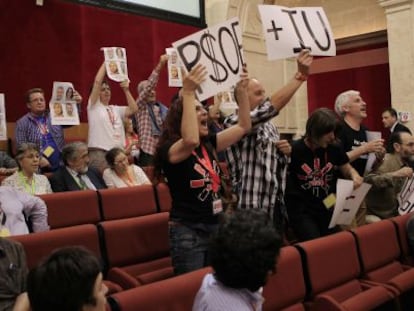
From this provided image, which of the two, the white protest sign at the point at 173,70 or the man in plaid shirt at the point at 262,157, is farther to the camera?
the white protest sign at the point at 173,70

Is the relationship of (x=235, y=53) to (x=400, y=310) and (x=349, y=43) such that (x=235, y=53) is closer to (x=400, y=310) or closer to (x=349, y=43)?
(x=400, y=310)

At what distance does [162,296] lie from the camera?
1.73m

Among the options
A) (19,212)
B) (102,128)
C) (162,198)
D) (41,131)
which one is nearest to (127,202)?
(162,198)

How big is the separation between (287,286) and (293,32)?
1.21 meters

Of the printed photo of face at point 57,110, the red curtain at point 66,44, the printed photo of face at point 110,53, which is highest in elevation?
the red curtain at point 66,44

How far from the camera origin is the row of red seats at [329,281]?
1.75 metres

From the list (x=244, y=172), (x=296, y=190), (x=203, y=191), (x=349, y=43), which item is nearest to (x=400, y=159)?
(x=296, y=190)

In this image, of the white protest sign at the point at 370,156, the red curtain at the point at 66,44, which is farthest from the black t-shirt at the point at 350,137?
the red curtain at the point at 66,44

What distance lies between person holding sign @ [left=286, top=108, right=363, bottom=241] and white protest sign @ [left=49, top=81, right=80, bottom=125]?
213cm

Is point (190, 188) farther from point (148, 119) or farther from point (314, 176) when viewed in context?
point (148, 119)

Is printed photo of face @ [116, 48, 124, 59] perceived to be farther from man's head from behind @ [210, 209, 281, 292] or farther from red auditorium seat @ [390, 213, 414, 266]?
man's head from behind @ [210, 209, 281, 292]

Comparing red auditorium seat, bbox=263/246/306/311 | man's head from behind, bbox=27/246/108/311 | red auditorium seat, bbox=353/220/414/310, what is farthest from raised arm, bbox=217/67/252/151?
man's head from behind, bbox=27/246/108/311

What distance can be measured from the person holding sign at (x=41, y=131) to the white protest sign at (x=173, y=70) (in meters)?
0.80

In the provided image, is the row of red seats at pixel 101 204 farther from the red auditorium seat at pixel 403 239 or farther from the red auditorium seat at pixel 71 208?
the red auditorium seat at pixel 403 239
